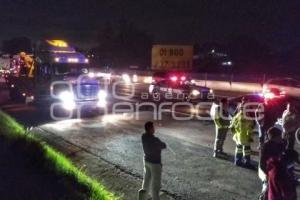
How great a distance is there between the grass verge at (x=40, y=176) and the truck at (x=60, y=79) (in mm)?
8430

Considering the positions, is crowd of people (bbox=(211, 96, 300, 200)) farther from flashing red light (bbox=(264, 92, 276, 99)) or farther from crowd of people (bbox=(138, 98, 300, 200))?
flashing red light (bbox=(264, 92, 276, 99))

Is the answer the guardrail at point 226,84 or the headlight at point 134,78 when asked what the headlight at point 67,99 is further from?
the headlight at point 134,78

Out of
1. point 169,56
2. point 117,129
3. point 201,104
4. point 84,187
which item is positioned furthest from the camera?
point 169,56

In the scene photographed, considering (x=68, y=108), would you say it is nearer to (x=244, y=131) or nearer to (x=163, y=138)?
(x=163, y=138)

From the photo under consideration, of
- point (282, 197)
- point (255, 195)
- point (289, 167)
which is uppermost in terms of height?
point (289, 167)

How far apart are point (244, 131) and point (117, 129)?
6.98 metres

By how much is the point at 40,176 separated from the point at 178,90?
1797 cm

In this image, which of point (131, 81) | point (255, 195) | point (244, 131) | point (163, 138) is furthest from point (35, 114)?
point (131, 81)

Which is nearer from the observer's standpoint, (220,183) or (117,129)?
(220,183)

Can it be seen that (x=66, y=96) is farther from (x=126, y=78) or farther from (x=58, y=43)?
(x=126, y=78)

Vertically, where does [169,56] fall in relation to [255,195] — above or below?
above

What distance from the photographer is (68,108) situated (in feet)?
69.4

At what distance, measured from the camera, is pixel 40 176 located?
28.9 feet

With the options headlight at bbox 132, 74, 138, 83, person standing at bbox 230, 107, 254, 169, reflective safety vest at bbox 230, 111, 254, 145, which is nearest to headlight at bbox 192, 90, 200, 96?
person standing at bbox 230, 107, 254, 169
